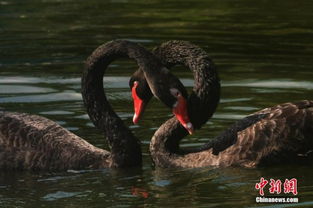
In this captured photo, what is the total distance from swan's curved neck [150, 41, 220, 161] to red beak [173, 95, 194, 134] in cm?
26

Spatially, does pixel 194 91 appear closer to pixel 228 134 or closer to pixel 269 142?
pixel 228 134

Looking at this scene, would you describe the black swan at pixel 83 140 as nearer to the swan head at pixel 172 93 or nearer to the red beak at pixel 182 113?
the swan head at pixel 172 93

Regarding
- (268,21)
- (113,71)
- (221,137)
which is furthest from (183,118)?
(268,21)

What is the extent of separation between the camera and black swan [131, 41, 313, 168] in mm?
9609

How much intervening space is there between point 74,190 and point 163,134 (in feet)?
4.56

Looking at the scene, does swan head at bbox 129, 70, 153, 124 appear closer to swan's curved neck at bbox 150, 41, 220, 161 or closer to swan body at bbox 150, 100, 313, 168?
swan's curved neck at bbox 150, 41, 220, 161

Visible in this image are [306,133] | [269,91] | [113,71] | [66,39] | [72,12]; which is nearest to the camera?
[306,133]

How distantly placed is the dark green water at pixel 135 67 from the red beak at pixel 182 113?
40 cm

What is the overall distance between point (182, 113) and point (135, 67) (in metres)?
5.23

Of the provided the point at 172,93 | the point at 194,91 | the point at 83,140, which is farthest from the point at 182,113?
the point at 83,140

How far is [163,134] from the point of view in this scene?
1013cm

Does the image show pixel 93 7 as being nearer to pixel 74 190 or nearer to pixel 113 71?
pixel 113 71

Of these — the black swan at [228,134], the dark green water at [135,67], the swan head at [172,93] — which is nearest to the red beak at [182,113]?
the swan head at [172,93]

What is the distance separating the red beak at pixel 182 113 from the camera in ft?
30.9
